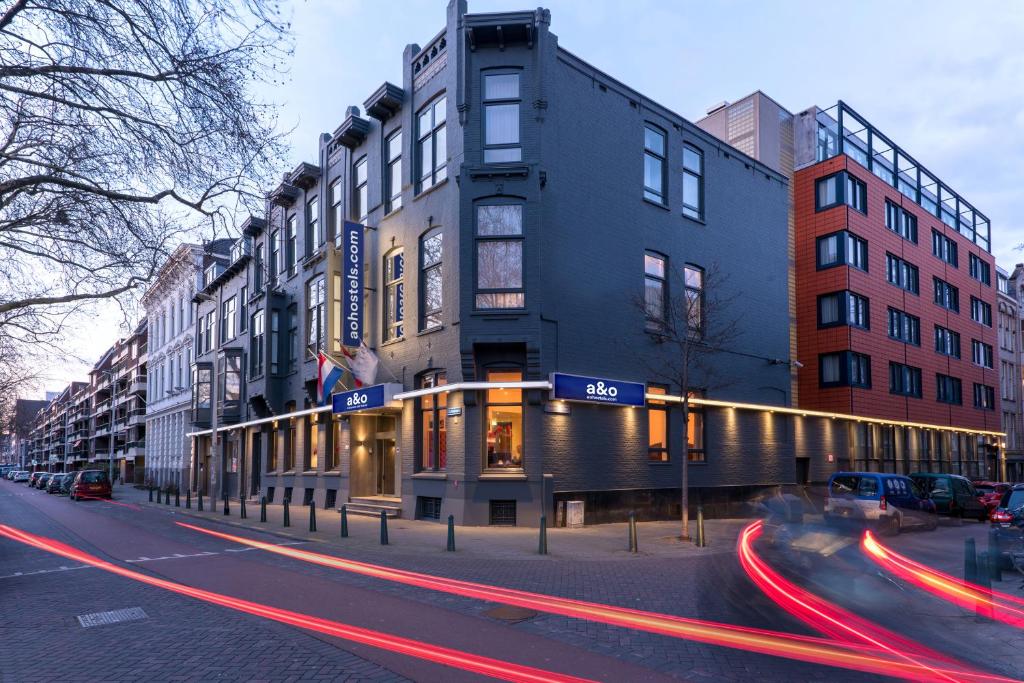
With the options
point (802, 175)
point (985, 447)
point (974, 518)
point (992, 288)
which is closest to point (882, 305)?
point (802, 175)

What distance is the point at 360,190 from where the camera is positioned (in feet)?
90.1

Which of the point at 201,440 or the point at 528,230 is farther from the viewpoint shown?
the point at 201,440

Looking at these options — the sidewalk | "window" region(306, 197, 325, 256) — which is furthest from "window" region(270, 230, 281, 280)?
the sidewalk

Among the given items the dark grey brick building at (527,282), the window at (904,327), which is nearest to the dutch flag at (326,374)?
the dark grey brick building at (527,282)

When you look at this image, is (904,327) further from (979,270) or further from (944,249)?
(979,270)

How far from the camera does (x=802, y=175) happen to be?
34594 mm

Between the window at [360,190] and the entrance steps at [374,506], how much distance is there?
10.1 meters

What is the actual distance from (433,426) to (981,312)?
43.0 metres

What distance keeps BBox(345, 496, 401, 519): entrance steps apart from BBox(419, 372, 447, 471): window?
173cm

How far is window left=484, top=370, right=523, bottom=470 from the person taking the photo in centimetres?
2020

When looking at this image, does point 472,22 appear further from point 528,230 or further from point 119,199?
point 119,199

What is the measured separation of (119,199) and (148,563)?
6.86 metres

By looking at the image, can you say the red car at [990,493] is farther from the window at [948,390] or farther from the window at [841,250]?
the window at [948,390]

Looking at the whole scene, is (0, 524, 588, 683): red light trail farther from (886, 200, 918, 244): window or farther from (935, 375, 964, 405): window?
(935, 375, 964, 405): window
